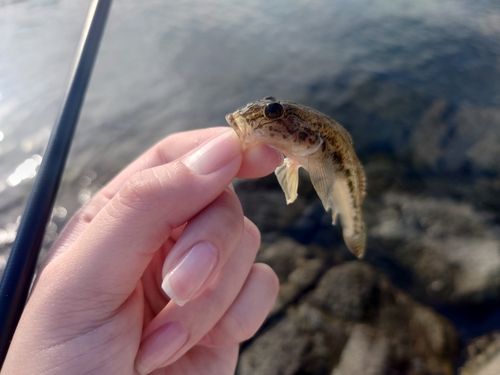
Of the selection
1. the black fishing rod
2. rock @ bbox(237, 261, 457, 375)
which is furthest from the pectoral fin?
rock @ bbox(237, 261, 457, 375)

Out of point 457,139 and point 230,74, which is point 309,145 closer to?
point 457,139

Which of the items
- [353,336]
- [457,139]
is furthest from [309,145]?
[457,139]

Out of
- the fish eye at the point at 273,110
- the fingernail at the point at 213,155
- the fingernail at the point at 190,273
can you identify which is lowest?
the fingernail at the point at 190,273

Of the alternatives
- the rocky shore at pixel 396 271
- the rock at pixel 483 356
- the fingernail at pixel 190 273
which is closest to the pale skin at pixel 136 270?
the fingernail at pixel 190 273

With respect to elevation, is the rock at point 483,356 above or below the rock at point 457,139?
above

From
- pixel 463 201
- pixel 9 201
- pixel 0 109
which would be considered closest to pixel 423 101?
pixel 463 201

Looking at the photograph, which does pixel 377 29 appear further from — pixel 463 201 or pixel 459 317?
pixel 459 317

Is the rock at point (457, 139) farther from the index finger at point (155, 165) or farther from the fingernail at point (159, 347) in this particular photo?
the fingernail at point (159, 347)

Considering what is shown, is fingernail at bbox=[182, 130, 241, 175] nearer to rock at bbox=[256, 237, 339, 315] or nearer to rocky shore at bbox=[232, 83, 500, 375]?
rocky shore at bbox=[232, 83, 500, 375]
